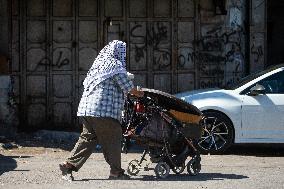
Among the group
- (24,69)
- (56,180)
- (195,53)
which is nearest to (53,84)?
(24,69)

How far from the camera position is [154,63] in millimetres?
15141

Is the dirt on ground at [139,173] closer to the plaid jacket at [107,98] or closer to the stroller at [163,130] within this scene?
the stroller at [163,130]

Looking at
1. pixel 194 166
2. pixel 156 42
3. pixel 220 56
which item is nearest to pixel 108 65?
pixel 194 166

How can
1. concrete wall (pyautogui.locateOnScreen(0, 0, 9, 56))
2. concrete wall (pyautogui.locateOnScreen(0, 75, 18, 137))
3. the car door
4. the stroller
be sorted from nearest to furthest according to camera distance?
the stroller → the car door → concrete wall (pyautogui.locateOnScreen(0, 75, 18, 137)) → concrete wall (pyautogui.locateOnScreen(0, 0, 9, 56))

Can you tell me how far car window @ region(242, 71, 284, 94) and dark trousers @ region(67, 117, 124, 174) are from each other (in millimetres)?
3702

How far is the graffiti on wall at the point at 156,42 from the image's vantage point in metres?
15.1

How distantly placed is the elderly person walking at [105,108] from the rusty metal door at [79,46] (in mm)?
5604

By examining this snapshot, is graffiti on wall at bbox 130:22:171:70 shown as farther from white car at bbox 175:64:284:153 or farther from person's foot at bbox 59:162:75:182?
person's foot at bbox 59:162:75:182

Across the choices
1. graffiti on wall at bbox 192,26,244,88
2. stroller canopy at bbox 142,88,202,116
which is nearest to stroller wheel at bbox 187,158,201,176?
stroller canopy at bbox 142,88,202,116

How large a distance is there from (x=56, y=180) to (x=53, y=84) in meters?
5.79

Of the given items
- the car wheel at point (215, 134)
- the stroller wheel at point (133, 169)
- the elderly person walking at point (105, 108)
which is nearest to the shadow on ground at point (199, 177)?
the stroller wheel at point (133, 169)

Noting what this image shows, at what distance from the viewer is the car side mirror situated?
39.0 feet

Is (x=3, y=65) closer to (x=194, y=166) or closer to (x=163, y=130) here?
(x=163, y=130)

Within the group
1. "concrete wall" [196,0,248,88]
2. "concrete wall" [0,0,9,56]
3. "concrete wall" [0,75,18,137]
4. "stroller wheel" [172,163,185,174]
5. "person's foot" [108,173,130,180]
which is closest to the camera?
"person's foot" [108,173,130,180]
